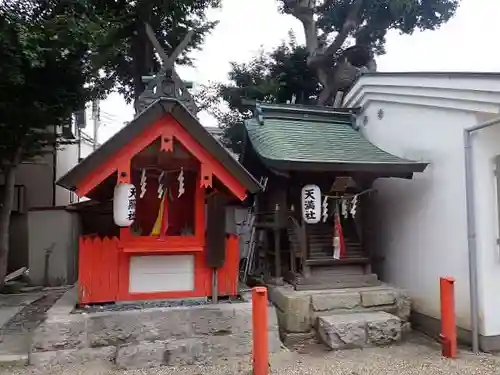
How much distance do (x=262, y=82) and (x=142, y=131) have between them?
35.0ft

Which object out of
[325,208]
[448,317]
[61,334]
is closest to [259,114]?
→ [325,208]

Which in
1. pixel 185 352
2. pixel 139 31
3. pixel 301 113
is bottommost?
pixel 185 352

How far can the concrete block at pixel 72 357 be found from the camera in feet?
17.1

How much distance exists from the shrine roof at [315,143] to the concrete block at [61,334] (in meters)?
3.61

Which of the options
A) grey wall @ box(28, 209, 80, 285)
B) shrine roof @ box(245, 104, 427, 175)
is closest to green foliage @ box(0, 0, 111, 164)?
grey wall @ box(28, 209, 80, 285)

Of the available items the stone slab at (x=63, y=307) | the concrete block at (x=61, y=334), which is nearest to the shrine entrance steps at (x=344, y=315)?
the concrete block at (x=61, y=334)

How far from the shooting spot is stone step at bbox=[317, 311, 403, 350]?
618cm

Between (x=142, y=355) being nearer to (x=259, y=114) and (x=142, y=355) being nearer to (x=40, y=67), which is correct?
(x=259, y=114)

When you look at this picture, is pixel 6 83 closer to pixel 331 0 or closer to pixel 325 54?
pixel 325 54

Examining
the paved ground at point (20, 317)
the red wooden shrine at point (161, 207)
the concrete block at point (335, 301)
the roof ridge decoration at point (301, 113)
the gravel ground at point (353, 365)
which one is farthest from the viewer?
the roof ridge decoration at point (301, 113)

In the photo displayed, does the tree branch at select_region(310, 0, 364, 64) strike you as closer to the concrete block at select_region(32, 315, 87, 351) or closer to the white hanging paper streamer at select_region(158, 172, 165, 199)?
the white hanging paper streamer at select_region(158, 172, 165, 199)

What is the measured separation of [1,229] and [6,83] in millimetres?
3546

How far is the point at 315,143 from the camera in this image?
25.7 ft

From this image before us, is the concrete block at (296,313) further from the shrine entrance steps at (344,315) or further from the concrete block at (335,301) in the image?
the concrete block at (335,301)
